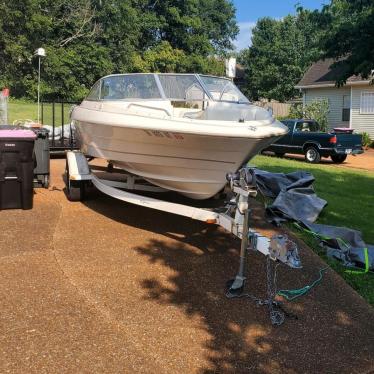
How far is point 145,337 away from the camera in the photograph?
3.77m

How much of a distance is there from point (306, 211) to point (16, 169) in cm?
434

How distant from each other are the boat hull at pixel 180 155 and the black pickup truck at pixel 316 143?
10287 mm

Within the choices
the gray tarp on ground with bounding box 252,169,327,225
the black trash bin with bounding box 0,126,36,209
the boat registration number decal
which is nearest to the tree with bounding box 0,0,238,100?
the black trash bin with bounding box 0,126,36,209

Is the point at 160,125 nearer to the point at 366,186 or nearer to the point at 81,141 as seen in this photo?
the point at 81,141

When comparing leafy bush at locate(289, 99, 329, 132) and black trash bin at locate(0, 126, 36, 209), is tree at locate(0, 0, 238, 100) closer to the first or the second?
leafy bush at locate(289, 99, 329, 132)

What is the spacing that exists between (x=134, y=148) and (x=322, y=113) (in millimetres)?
20661

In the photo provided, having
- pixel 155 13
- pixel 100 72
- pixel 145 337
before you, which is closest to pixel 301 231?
pixel 145 337

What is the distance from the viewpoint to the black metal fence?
486 inches

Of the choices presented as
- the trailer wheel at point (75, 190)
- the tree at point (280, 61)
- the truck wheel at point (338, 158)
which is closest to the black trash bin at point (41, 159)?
the trailer wheel at point (75, 190)

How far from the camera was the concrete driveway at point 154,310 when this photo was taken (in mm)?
3510

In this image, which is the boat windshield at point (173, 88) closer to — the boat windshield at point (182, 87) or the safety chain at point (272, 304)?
the boat windshield at point (182, 87)

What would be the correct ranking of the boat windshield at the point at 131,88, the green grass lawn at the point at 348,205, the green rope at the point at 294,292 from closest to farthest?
the green rope at the point at 294,292 < the green grass lawn at the point at 348,205 < the boat windshield at the point at 131,88

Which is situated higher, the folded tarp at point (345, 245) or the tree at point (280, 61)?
the tree at point (280, 61)

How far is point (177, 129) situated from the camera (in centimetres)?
529
